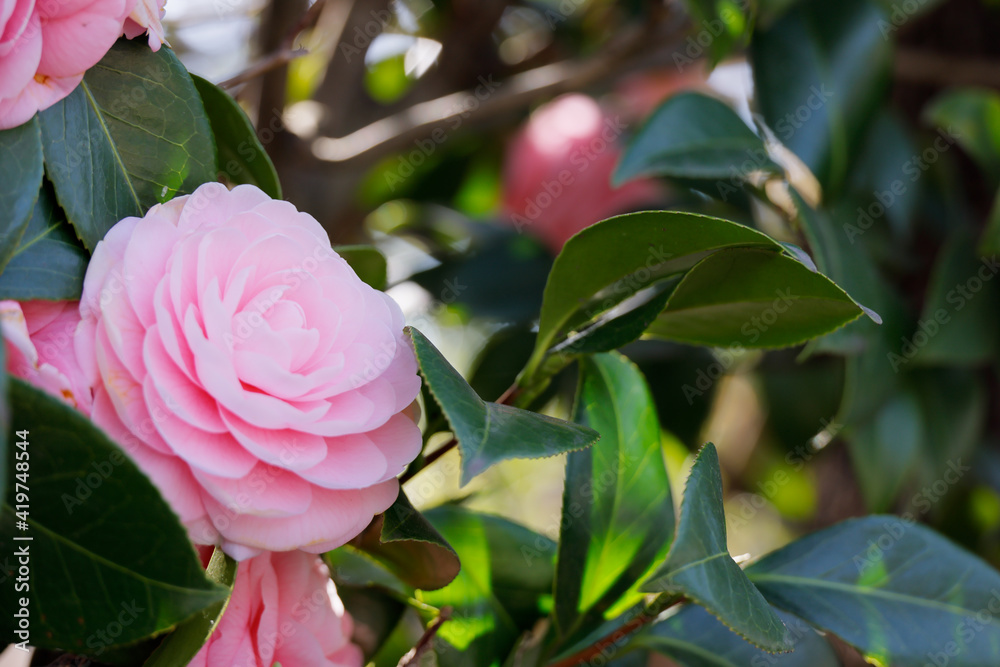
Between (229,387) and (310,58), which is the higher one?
(229,387)

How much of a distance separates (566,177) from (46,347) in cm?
76

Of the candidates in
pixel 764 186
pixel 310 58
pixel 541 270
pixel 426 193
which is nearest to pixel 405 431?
pixel 764 186

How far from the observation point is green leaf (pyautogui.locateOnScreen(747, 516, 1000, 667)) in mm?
480

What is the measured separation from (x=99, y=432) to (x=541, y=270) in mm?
740

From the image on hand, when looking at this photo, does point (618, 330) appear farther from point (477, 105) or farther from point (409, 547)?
point (477, 105)

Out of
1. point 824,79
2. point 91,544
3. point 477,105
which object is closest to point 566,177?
point 477,105

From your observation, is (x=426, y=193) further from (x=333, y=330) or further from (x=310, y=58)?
(x=333, y=330)

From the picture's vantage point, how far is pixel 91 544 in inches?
12.1

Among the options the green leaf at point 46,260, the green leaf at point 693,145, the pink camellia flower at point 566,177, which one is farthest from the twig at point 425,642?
the pink camellia flower at point 566,177

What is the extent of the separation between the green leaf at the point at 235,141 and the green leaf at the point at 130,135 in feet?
0.12

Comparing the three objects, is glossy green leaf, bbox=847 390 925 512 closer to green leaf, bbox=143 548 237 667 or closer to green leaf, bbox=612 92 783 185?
green leaf, bbox=612 92 783 185

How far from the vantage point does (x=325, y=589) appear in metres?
0.41

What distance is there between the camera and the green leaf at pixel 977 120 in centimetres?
89

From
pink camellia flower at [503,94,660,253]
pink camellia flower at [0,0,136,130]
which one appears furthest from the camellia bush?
pink camellia flower at [503,94,660,253]
